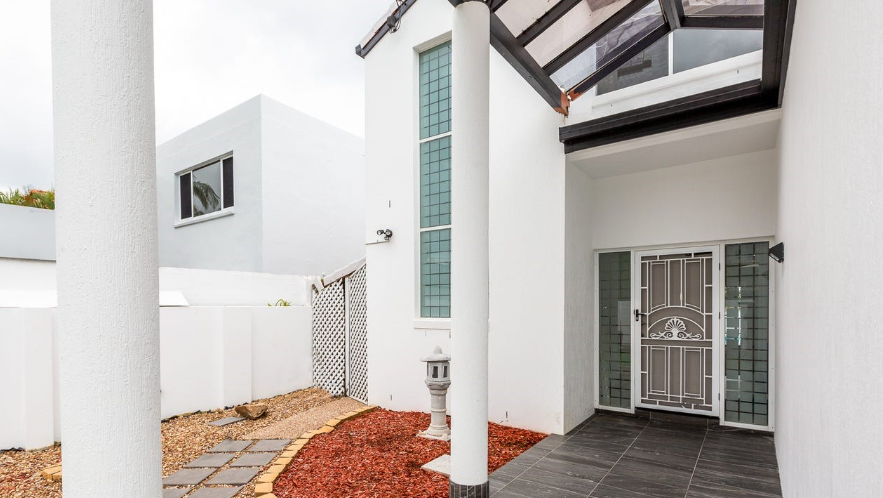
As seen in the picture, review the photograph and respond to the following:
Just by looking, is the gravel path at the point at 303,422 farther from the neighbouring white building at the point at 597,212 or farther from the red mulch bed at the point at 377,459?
the neighbouring white building at the point at 597,212

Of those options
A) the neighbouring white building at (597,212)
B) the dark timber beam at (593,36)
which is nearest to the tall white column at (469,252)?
the neighbouring white building at (597,212)

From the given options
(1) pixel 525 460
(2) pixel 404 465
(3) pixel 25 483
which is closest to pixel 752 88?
(1) pixel 525 460

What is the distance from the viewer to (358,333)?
23.5 feet

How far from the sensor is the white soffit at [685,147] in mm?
4387

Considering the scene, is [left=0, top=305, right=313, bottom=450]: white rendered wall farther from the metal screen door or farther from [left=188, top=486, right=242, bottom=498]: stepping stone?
the metal screen door

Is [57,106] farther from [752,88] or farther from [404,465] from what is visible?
[752,88]

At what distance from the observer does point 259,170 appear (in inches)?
367

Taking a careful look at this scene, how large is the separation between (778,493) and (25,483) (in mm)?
6552

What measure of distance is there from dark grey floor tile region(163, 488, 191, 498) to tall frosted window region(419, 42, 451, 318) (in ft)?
11.1

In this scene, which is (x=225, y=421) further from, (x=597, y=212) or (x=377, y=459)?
(x=597, y=212)

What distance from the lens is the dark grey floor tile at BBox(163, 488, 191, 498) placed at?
3645mm

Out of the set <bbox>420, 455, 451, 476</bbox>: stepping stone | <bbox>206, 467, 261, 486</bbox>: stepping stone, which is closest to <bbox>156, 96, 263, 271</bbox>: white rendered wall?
<bbox>206, 467, 261, 486</bbox>: stepping stone

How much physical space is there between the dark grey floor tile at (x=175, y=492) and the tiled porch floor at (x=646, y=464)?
8.67 feet

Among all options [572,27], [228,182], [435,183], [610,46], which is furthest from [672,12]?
[228,182]
